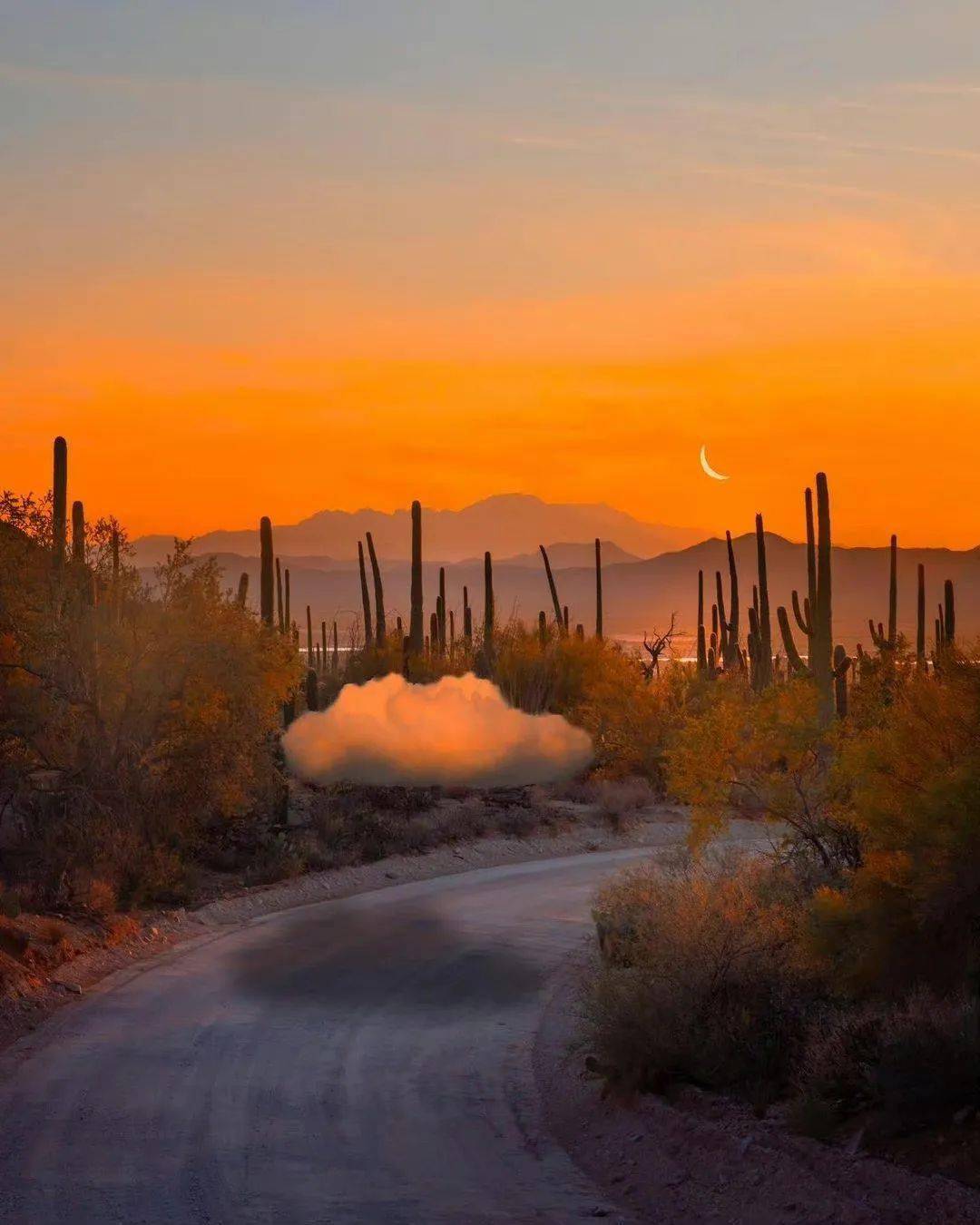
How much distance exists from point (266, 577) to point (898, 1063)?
26.3 metres

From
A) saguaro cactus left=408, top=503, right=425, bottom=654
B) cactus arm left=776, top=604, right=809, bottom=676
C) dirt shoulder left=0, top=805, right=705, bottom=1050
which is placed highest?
saguaro cactus left=408, top=503, right=425, bottom=654

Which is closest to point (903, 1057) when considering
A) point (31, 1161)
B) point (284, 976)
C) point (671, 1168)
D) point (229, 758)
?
point (671, 1168)

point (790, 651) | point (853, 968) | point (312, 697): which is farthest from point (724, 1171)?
point (790, 651)

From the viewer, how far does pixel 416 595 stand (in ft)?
168

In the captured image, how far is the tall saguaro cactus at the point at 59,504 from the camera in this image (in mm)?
27172

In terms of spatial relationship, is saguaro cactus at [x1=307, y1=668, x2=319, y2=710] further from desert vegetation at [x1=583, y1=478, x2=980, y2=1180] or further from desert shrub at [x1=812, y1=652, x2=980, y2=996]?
desert shrub at [x1=812, y1=652, x2=980, y2=996]

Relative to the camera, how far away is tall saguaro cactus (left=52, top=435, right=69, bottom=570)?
89.1ft

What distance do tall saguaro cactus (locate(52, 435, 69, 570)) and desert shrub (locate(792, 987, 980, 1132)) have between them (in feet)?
60.7

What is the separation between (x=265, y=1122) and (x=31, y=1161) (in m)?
1.84

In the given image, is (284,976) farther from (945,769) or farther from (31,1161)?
(945,769)

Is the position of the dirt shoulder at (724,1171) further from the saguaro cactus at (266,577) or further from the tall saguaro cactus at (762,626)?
the tall saguaro cactus at (762,626)

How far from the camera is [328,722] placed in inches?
1564

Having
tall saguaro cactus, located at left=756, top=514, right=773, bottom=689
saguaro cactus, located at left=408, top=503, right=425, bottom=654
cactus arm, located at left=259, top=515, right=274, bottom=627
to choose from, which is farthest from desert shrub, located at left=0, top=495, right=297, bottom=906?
tall saguaro cactus, located at left=756, top=514, right=773, bottom=689

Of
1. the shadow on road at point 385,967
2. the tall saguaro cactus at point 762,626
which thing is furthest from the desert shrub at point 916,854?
the tall saguaro cactus at point 762,626
